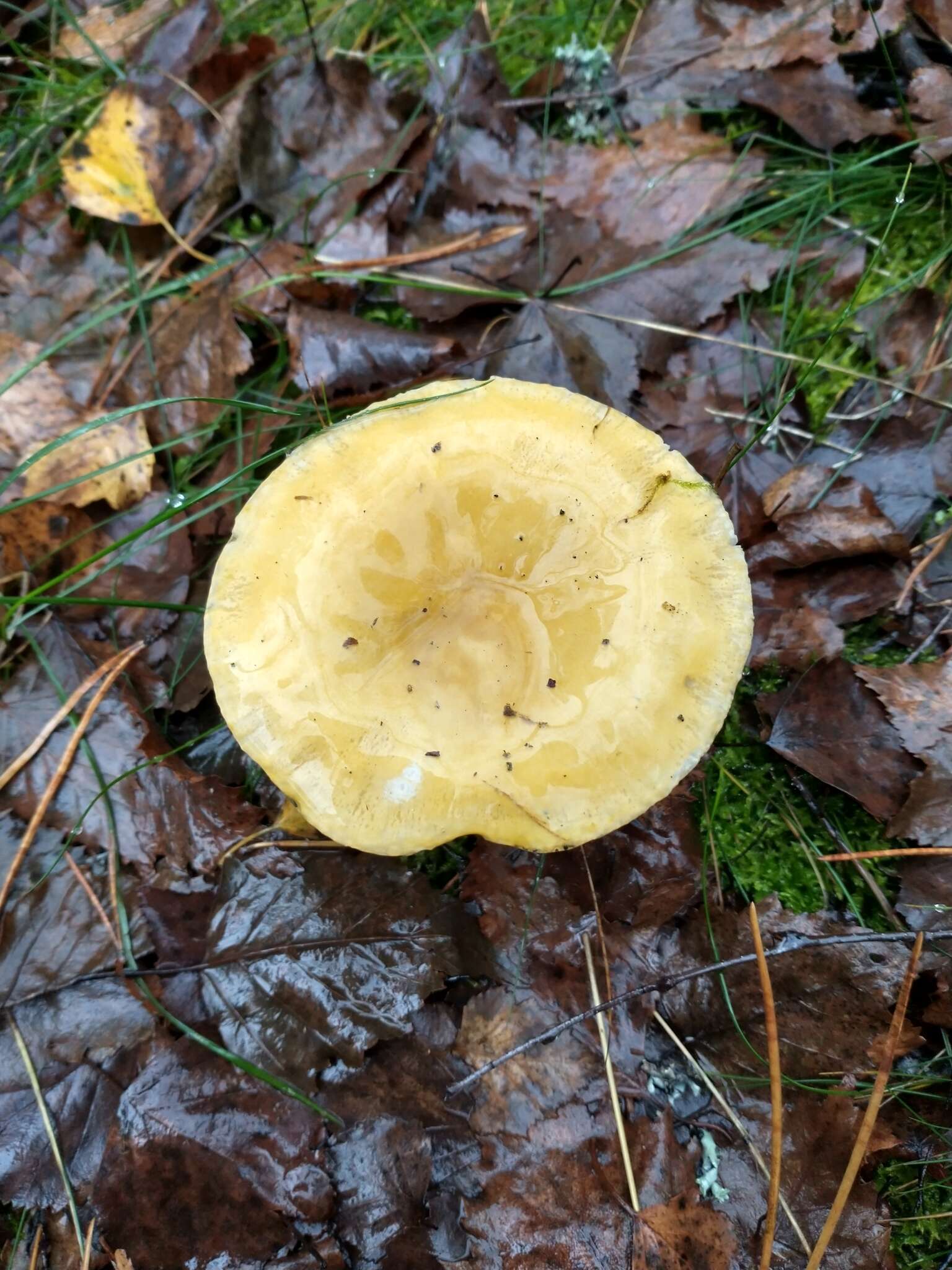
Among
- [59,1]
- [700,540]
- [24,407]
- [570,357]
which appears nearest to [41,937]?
[24,407]

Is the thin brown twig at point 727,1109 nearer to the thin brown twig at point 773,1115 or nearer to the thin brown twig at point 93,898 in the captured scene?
the thin brown twig at point 773,1115

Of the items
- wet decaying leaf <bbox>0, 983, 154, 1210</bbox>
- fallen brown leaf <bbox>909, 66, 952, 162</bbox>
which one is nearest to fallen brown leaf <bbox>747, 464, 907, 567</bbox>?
fallen brown leaf <bbox>909, 66, 952, 162</bbox>

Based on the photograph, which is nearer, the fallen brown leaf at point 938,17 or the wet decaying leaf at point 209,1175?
the wet decaying leaf at point 209,1175

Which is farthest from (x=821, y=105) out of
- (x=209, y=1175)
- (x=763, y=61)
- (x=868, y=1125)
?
(x=209, y=1175)

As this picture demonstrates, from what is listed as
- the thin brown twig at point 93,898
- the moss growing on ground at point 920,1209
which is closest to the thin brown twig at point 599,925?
the moss growing on ground at point 920,1209

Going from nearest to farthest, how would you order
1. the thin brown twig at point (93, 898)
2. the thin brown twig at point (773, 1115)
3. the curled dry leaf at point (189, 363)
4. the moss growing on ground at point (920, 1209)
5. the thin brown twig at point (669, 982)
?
the thin brown twig at point (773, 1115), the moss growing on ground at point (920, 1209), the thin brown twig at point (669, 982), the thin brown twig at point (93, 898), the curled dry leaf at point (189, 363)

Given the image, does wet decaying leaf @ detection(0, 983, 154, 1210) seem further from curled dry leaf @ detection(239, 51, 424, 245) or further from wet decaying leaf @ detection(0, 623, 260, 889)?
curled dry leaf @ detection(239, 51, 424, 245)
